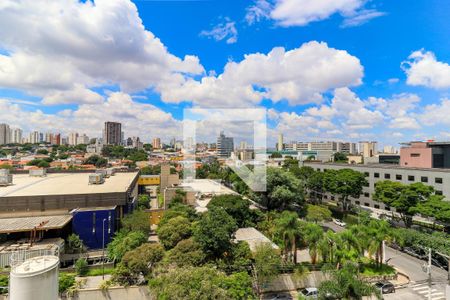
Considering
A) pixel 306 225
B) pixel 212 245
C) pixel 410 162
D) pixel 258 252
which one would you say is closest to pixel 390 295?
pixel 306 225

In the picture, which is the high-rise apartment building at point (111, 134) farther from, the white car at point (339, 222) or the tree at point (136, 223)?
the white car at point (339, 222)

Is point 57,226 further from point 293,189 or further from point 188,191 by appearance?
point 293,189

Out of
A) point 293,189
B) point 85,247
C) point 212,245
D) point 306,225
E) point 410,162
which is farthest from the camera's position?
point 410,162

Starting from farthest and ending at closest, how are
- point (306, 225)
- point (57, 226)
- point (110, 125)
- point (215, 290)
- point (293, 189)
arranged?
point (110, 125) → point (293, 189) → point (57, 226) → point (306, 225) → point (215, 290)

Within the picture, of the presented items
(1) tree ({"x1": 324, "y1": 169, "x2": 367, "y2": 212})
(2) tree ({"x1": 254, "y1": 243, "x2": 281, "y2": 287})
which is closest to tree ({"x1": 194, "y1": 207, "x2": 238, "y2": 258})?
(2) tree ({"x1": 254, "y1": 243, "x2": 281, "y2": 287})

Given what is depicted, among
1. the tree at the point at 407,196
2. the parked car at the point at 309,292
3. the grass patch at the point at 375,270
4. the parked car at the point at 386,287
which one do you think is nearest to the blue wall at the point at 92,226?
the parked car at the point at 309,292

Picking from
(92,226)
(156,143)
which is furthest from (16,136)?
(92,226)

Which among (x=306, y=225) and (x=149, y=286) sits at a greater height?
(x=306, y=225)
